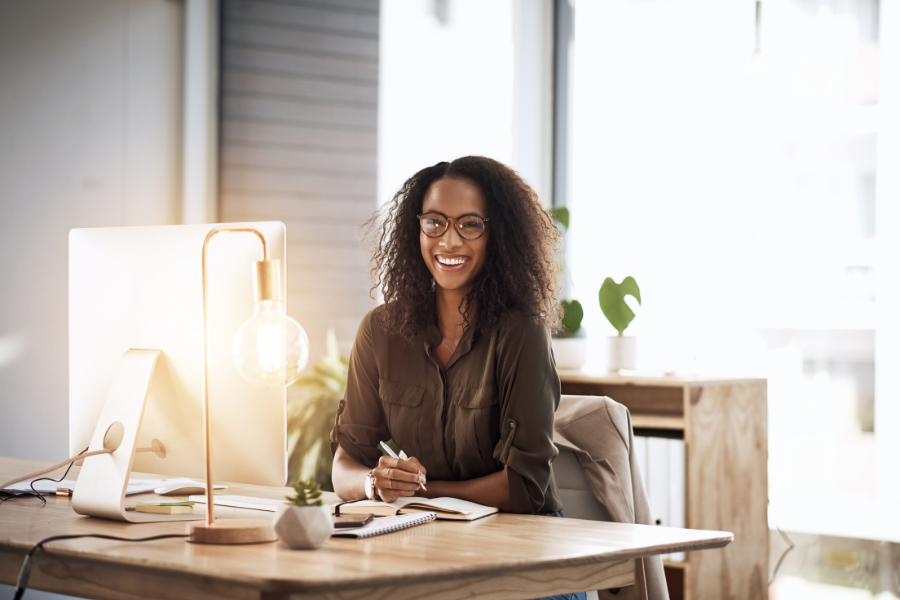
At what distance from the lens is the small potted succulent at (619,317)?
284cm

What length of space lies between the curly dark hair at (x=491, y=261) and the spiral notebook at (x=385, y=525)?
510 mm

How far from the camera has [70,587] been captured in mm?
1229

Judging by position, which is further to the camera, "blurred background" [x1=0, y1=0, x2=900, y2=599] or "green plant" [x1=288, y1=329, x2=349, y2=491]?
"green plant" [x1=288, y1=329, x2=349, y2=491]

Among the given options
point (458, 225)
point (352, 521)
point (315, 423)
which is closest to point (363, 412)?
point (458, 225)

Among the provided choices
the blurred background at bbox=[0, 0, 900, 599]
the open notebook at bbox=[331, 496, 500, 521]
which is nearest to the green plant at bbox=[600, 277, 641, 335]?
the blurred background at bbox=[0, 0, 900, 599]

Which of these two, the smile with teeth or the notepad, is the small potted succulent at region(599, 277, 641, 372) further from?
the notepad

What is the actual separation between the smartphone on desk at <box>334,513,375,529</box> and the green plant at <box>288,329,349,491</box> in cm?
199

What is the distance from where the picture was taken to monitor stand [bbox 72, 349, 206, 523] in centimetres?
136

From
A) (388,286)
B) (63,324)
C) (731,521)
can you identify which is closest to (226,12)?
(63,324)

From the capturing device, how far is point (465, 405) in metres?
1.77

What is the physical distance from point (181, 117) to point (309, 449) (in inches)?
59.1

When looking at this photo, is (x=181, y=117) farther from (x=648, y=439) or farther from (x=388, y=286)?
(x=648, y=439)

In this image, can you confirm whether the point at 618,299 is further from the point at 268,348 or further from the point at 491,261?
the point at 268,348

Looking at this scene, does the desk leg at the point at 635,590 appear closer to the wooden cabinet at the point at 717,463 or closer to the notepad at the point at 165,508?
the notepad at the point at 165,508
